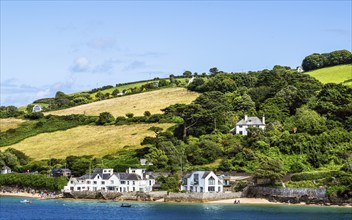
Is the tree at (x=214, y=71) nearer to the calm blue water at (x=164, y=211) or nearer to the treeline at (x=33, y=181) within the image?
the treeline at (x=33, y=181)

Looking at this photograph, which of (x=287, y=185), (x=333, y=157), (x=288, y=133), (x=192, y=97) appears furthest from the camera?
(x=192, y=97)

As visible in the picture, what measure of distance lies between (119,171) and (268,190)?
102ft

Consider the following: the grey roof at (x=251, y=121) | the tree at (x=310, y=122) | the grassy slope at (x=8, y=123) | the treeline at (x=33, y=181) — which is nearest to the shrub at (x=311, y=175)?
the tree at (x=310, y=122)

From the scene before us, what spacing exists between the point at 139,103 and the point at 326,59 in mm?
53723

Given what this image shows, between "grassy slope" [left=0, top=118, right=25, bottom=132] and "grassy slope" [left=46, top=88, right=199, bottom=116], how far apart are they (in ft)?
33.0

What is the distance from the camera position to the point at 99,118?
157m

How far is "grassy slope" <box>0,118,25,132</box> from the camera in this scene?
163m

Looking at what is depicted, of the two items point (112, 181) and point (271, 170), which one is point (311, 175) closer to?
point (271, 170)

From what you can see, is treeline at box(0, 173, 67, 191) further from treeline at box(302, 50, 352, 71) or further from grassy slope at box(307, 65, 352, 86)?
treeline at box(302, 50, 352, 71)

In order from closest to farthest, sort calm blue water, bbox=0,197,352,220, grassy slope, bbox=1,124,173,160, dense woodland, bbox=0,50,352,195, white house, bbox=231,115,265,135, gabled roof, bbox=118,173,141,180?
calm blue water, bbox=0,197,352,220
dense woodland, bbox=0,50,352,195
gabled roof, bbox=118,173,141,180
white house, bbox=231,115,265,135
grassy slope, bbox=1,124,173,160

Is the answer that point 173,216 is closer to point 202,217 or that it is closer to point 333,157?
point 202,217

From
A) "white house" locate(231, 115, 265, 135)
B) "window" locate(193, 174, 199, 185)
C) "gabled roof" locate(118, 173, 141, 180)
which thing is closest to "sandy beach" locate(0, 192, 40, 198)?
"gabled roof" locate(118, 173, 141, 180)

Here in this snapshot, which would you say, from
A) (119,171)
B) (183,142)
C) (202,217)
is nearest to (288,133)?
(183,142)

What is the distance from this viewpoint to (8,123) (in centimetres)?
16650
